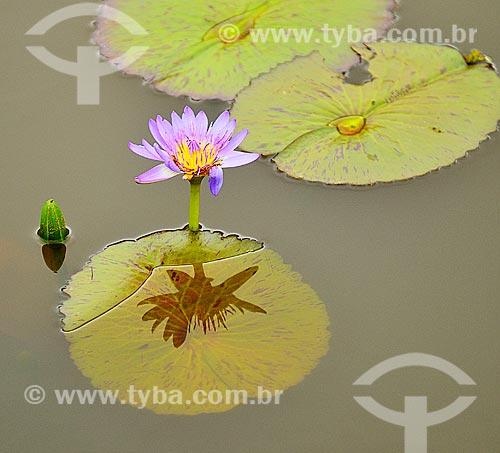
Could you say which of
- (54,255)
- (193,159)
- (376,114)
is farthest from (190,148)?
(376,114)

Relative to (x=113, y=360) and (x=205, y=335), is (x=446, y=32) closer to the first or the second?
(x=205, y=335)

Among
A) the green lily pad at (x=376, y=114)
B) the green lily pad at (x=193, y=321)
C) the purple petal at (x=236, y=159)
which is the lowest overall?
the green lily pad at (x=193, y=321)

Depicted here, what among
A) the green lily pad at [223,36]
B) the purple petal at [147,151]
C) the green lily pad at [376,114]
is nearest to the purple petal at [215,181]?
the purple petal at [147,151]

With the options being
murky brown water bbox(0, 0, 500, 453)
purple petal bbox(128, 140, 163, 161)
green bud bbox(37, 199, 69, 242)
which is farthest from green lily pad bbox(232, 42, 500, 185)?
green bud bbox(37, 199, 69, 242)

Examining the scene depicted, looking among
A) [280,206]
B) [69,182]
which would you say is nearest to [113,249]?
[69,182]

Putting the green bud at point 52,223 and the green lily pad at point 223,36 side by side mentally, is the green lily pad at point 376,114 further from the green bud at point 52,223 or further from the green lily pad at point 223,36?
the green bud at point 52,223

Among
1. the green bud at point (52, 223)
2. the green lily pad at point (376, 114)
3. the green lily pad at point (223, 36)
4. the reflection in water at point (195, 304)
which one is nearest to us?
the reflection in water at point (195, 304)

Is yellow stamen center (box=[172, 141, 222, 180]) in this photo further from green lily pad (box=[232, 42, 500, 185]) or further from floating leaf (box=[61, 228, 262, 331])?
green lily pad (box=[232, 42, 500, 185])
